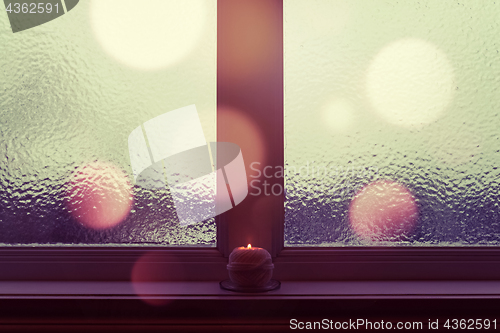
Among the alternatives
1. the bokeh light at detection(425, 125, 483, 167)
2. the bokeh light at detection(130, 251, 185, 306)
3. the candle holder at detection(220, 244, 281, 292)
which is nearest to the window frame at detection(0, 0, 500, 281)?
the bokeh light at detection(130, 251, 185, 306)

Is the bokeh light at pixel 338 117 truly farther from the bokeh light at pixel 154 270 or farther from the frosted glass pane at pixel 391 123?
the bokeh light at pixel 154 270

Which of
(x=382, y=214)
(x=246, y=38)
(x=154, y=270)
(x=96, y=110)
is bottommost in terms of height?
(x=154, y=270)

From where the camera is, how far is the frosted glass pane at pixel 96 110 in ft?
3.29

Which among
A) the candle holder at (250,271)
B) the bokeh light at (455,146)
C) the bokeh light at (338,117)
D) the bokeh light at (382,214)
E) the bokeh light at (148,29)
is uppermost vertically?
the bokeh light at (148,29)

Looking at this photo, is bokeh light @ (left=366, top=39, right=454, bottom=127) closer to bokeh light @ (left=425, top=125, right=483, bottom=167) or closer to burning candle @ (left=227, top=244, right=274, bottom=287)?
bokeh light @ (left=425, top=125, right=483, bottom=167)

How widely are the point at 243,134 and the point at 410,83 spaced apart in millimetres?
523

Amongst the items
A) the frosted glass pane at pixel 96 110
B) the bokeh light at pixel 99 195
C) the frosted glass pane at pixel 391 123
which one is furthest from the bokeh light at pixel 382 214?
the bokeh light at pixel 99 195

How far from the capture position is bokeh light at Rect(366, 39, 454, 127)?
103 centimetres

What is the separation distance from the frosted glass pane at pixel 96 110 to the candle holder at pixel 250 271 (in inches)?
7.6

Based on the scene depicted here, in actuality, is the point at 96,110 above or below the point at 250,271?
above

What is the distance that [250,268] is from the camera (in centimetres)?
82

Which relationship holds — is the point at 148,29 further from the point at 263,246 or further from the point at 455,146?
the point at 455,146

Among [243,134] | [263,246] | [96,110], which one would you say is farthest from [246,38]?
[263,246]
